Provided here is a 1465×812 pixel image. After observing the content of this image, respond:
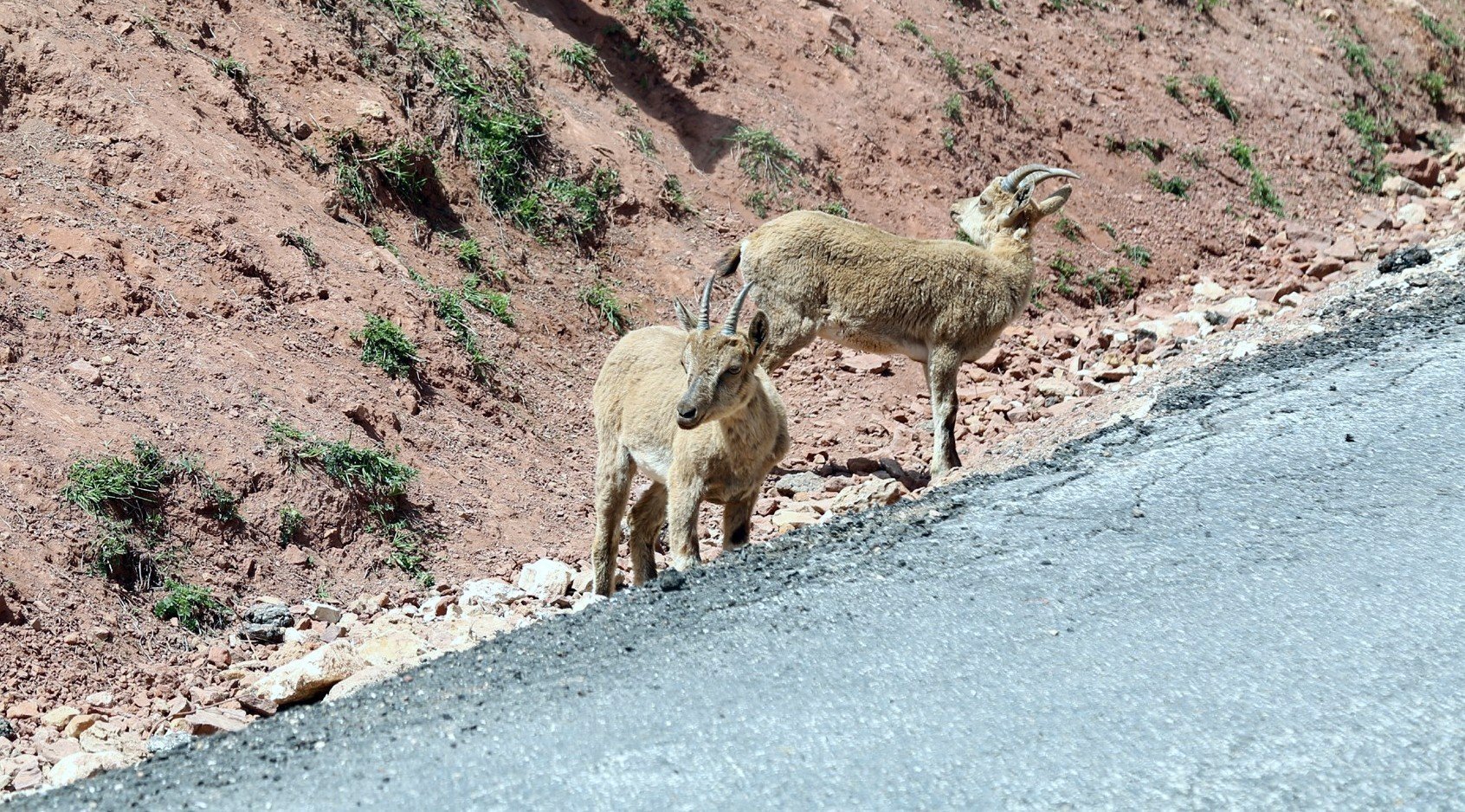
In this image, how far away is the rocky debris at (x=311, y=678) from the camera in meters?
6.71

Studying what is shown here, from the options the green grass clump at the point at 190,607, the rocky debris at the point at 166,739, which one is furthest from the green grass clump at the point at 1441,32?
the rocky debris at the point at 166,739

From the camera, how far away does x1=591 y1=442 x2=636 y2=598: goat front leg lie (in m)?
8.51

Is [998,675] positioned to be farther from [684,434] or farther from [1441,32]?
[1441,32]

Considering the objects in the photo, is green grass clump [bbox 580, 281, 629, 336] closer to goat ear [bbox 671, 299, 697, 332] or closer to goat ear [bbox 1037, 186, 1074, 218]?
goat ear [bbox 1037, 186, 1074, 218]

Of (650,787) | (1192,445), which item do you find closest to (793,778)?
(650,787)

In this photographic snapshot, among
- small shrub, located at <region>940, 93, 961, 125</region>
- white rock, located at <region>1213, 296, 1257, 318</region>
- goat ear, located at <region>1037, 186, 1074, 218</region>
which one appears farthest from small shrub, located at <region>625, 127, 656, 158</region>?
white rock, located at <region>1213, 296, 1257, 318</region>

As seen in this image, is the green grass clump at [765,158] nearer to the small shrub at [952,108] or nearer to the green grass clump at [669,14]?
the green grass clump at [669,14]

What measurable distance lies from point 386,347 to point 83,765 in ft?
15.8

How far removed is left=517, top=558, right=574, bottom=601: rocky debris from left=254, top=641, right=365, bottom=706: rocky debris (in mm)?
1983

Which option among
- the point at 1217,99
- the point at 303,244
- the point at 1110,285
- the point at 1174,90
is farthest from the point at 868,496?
the point at 1217,99

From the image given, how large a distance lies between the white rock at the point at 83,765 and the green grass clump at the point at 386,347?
4443mm

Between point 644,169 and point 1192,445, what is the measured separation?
288 inches

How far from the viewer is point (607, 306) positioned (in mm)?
12469

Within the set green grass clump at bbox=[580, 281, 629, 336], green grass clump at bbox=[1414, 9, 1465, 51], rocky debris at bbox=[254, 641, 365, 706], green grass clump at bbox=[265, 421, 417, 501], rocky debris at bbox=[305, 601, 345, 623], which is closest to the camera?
rocky debris at bbox=[254, 641, 365, 706]
